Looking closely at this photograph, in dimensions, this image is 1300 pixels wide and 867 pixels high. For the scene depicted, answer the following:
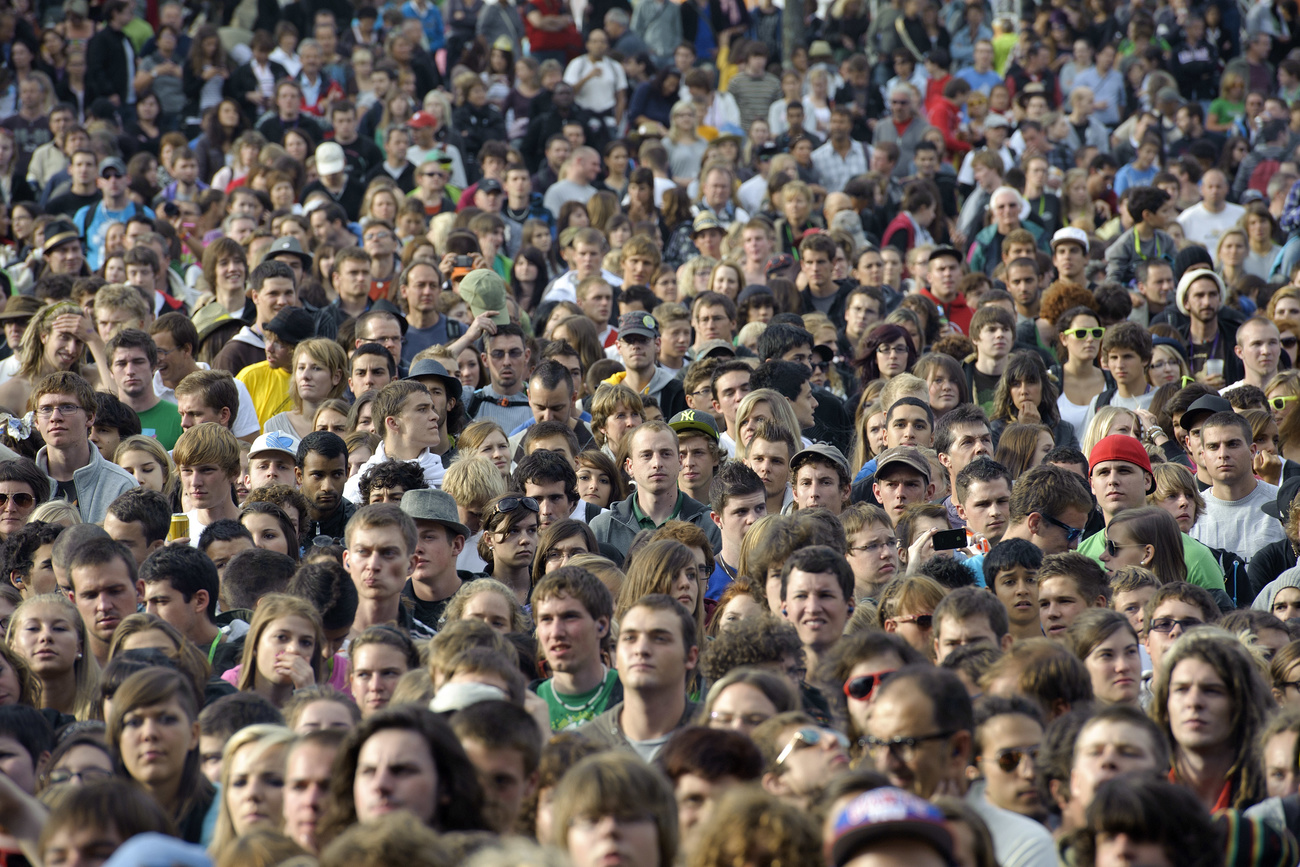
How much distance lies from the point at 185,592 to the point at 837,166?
11.3 meters

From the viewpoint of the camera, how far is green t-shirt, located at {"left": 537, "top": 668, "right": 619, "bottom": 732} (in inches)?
247

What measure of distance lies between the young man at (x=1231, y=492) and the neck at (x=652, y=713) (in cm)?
400

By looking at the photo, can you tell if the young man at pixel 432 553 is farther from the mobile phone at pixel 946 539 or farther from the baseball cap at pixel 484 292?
the baseball cap at pixel 484 292

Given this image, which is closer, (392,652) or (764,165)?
(392,652)

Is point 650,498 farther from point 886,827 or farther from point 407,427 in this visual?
point 886,827

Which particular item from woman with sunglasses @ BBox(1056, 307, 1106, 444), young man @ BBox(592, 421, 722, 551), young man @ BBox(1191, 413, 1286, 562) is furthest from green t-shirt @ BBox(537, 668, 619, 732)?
woman with sunglasses @ BBox(1056, 307, 1106, 444)

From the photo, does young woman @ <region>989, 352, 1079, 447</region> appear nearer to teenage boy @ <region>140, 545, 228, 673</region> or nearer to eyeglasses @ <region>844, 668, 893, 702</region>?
eyeglasses @ <region>844, 668, 893, 702</region>

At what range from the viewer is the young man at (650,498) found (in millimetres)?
8547

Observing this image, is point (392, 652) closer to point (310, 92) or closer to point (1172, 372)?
point (1172, 372)

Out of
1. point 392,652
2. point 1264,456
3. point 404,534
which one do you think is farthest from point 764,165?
point 392,652

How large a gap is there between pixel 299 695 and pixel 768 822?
2.29 metres

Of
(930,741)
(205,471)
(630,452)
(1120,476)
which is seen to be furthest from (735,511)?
(930,741)

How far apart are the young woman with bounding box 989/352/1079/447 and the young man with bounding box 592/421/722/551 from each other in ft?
8.10

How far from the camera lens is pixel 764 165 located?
17.1 meters
